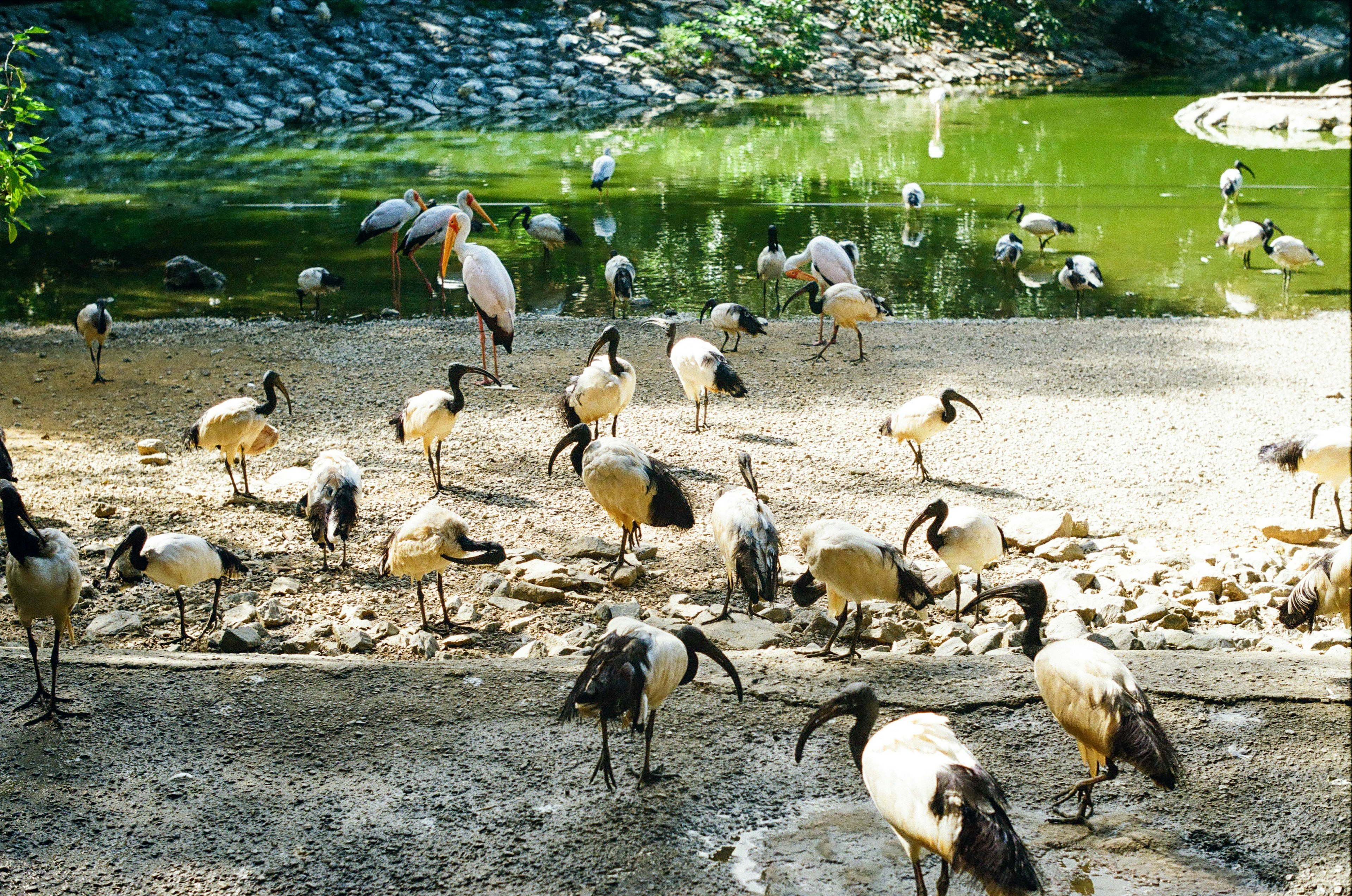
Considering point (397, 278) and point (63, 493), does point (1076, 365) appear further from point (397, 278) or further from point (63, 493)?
point (63, 493)

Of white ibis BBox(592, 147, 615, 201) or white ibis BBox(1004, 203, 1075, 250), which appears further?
white ibis BBox(592, 147, 615, 201)

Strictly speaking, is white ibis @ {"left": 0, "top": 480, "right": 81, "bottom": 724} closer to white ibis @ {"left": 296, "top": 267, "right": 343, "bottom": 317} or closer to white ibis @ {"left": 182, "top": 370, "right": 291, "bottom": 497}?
white ibis @ {"left": 182, "top": 370, "right": 291, "bottom": 497}

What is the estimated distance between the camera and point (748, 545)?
205 inches

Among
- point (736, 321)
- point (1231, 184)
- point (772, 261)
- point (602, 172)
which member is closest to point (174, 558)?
point (736, 321)

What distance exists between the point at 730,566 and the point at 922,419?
7.52 ft

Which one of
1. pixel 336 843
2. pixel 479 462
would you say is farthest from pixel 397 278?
pixel 336 843

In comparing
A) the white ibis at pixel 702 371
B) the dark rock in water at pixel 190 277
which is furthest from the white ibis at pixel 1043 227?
the dark rock in water at pixel 190 277

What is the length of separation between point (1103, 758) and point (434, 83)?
79.8ft

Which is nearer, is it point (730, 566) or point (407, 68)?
point (730, 566)

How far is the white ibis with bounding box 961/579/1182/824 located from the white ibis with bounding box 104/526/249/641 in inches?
136

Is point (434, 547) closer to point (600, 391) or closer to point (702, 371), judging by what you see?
point (600, 391)

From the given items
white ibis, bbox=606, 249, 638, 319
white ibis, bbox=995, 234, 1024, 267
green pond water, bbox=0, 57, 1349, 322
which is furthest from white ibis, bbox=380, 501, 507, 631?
white ibis, bbox=995, 234, 1024, 267

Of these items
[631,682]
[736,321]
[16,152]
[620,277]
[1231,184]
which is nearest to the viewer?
[631,682]

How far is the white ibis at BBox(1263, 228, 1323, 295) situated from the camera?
40.4 feet
